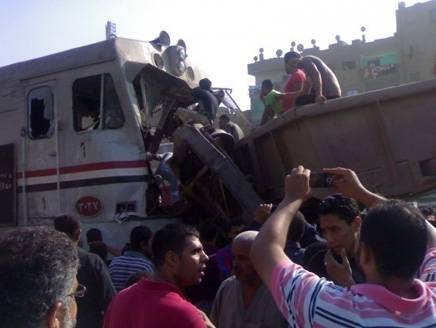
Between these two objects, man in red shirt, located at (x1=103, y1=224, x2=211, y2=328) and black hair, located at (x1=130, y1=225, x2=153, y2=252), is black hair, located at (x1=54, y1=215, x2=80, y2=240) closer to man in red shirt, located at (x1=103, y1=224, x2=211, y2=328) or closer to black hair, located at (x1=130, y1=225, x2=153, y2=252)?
black hair, located at (x1=130, y1=225, x2=153, y2=252)

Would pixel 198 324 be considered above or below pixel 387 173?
below

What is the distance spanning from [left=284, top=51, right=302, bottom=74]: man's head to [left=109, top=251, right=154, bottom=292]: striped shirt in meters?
3.21

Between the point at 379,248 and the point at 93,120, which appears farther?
the point at 93,120

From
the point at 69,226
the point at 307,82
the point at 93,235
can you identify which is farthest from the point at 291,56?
the point at 69,226

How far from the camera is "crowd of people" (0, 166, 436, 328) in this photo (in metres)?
1.91

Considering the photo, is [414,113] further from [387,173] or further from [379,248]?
[379,248]

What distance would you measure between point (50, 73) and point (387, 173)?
4.48 metres

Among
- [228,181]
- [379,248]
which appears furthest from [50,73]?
[379,248]

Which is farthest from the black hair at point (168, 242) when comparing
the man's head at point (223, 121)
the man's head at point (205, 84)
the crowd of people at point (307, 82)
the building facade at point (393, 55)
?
the building facade at point (393, 55)

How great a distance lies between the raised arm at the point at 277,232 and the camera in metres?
2.23

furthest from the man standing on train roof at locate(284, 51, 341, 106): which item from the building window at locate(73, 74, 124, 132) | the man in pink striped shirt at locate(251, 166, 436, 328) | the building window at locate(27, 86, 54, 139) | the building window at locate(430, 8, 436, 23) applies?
the building window at locate(430, 8, 436, 23)

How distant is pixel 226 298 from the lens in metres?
3.74

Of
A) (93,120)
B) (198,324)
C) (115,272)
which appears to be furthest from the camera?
(93,120)

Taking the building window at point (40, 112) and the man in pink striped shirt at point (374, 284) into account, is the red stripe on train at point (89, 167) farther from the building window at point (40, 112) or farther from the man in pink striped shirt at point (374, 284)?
the man in pink striped shirt at point (374, 284)
